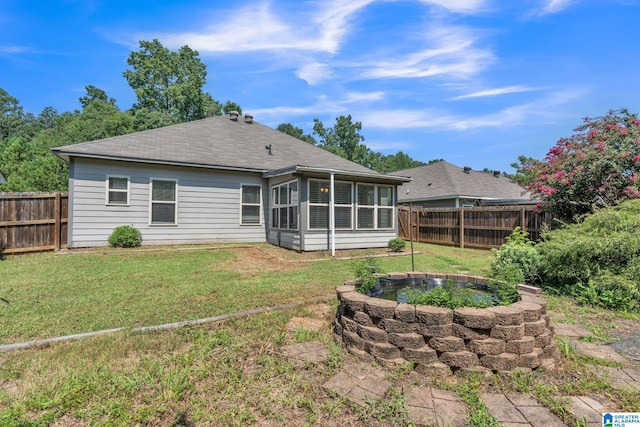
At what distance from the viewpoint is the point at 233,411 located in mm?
1987

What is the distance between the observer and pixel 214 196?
11.0m

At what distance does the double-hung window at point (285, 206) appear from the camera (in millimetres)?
10094

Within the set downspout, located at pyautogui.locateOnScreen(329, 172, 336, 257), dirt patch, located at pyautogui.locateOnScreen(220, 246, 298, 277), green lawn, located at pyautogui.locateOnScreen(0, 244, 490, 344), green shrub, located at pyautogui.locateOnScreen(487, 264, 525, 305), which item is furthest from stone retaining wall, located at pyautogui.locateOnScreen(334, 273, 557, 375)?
downspout, located at pyautogui.locateOnScreen(329, 172, 336, 257)

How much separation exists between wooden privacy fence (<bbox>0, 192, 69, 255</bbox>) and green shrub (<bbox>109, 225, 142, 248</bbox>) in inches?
52.9

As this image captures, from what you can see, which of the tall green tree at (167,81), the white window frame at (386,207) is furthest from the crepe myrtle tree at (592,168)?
the tall green tree at (167,81)

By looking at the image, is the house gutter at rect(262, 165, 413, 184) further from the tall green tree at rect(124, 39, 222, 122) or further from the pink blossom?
the tall green tree at rect(124, 39, 222, 122)

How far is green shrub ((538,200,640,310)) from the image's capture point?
14.9 ft

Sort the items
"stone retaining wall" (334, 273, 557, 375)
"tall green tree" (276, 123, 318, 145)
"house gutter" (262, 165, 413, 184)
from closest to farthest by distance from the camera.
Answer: "stone retaining wall" (334, 273, 557, 375), "house gutter" (262, 165, 413, 184), "tall green tree" (276, 123, 318, 145)

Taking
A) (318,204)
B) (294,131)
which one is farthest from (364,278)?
(294,131)

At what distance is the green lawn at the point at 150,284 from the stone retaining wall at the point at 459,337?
81.4 inches

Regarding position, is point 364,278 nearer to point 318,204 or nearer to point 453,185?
point 318,204

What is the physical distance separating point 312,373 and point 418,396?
0.83 metres

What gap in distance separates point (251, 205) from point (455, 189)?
12231 millimetres

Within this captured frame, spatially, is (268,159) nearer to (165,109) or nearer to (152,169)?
(152,169)
